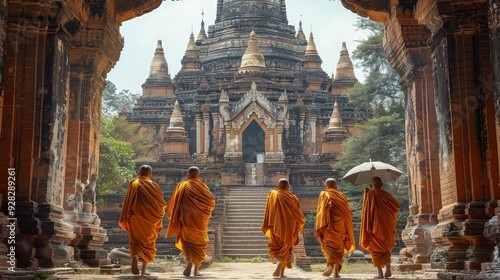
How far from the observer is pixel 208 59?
44938 millimetres

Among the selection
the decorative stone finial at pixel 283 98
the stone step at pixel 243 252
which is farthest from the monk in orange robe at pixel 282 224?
the decorative stone finial at pixel 283 98

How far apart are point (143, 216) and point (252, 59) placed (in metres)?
29.9

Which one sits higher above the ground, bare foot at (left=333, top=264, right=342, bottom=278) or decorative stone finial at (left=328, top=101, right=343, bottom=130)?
decorative stone finial at (left=328, top=101, right=343, bottom=130)

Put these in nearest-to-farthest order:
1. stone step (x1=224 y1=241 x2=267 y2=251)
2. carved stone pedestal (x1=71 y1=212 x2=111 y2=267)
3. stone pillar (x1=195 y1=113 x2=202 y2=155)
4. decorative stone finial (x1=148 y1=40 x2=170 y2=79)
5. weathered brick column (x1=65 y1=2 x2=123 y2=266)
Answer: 1. carved stone pedestal (x1=71 y1=212 x2=111 y2=267)
2. weathered brick column (x1=65 y1=2 x2=123 y2=266)
3. stone step (x1=224 y1=241 x2=267 y2=251)
4. stone pillar (x1=195 y1=113 x2=202 y2=155)
5. decorative stone finial (x1=148 y1=40 x2=170 y2=79)

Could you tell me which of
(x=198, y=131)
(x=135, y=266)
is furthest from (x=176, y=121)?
(x=135, y=266)

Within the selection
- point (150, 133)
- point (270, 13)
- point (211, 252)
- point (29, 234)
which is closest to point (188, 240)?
point (29, 234)

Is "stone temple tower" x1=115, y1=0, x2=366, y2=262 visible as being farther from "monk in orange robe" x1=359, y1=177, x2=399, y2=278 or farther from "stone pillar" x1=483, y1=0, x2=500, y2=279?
"stone pillar" x1=483, y1=0, x2=500, y2=279

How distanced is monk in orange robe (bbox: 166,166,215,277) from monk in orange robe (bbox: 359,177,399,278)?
8.55 feet

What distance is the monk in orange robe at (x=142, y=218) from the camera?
10234 mm

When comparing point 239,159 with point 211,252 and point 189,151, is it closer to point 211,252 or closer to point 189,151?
point 189,151

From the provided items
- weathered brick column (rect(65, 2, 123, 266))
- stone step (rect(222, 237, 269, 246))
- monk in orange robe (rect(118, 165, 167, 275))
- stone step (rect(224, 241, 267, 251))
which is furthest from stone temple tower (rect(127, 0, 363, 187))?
monk in orange robe (rect(118, 165, 167, 275))

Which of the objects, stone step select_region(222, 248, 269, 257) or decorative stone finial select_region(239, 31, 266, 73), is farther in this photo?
decorative stone finial select_region(239, 31, 266, 73)

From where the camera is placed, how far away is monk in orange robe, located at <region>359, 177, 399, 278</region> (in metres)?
11.0

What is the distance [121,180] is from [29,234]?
62.6 ft
